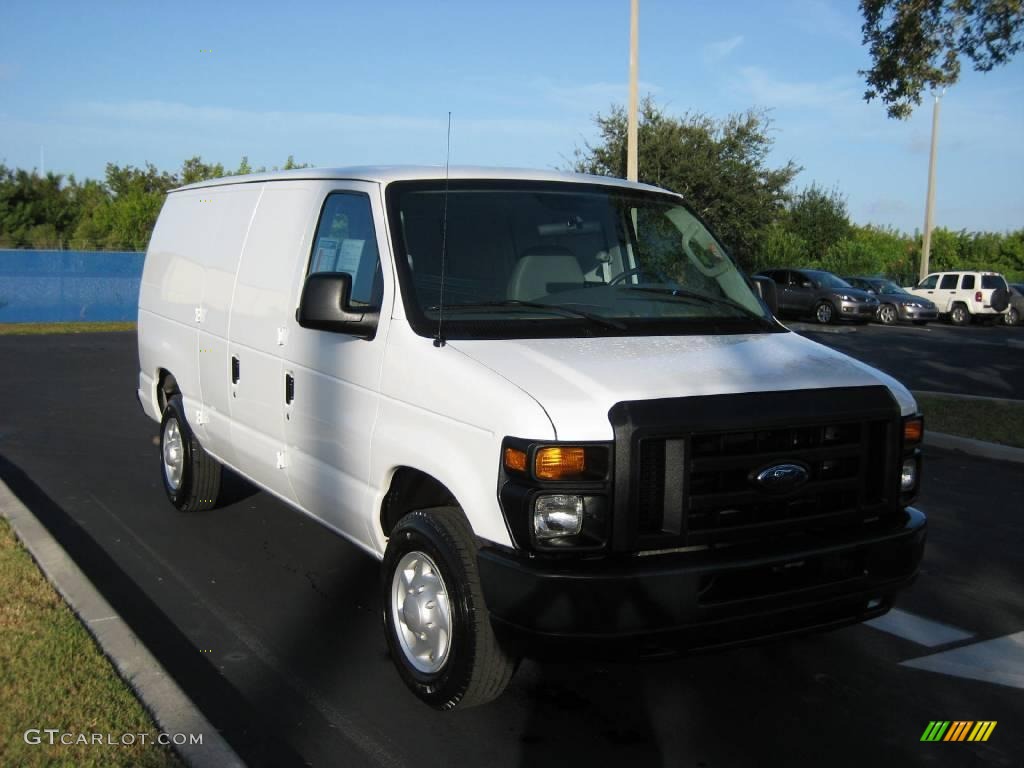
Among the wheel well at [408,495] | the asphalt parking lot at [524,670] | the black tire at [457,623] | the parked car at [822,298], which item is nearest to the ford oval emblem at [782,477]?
the asphalt parking lot at [524,670]

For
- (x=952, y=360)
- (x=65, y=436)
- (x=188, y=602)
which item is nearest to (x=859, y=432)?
(x=188, y=602)

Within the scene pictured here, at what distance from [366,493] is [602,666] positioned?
1341 millimetres

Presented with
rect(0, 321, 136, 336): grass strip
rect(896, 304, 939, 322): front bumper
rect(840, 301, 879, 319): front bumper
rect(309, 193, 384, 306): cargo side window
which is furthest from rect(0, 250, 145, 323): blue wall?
rect(309, 193, 384, 306): cargo side window

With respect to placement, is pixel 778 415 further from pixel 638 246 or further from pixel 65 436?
pixel 65 436

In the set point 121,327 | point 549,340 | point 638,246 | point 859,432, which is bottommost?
point 121,327

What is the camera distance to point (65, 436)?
10500 millimetres

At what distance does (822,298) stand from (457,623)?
99.0ft

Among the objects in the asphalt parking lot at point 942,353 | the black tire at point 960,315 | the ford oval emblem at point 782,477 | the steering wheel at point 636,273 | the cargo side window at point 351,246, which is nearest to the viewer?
the ford oval emblem at point 782,477

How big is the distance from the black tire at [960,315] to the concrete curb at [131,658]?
1354 inches

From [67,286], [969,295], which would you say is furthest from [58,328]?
[969,295]

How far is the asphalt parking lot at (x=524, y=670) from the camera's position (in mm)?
4043

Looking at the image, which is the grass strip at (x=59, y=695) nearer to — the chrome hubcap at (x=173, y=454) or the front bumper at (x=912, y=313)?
the chrome hubcap at (x=173, y=454)

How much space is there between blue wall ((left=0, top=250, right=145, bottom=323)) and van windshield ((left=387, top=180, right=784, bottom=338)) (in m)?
25.5

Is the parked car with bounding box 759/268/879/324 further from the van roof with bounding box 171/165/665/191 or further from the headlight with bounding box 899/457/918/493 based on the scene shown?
the headlight with bounding box 899/457/918/493
